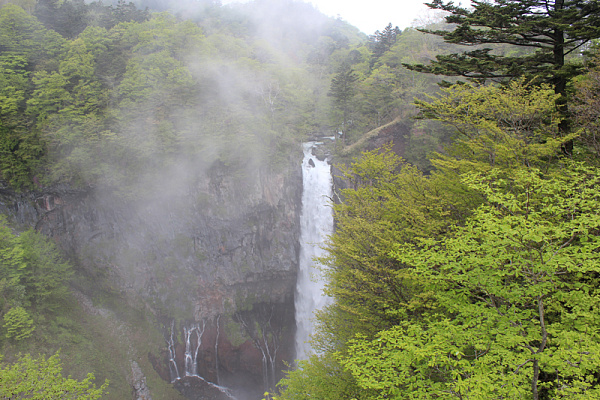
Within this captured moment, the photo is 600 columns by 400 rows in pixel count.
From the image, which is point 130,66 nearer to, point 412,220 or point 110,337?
point 110,337

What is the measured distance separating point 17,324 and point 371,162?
20.0 metres

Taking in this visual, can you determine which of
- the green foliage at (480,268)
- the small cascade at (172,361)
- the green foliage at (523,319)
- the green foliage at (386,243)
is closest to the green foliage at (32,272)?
the small cascade at (172,361)

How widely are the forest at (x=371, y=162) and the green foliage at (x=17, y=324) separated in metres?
0.11

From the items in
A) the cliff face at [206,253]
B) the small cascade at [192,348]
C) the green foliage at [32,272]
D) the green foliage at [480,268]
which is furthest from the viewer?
the cliff face at [206,253]

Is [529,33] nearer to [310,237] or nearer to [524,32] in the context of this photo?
[524,32]

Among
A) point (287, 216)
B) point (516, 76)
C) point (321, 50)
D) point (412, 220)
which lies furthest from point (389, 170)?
point (321, 50)

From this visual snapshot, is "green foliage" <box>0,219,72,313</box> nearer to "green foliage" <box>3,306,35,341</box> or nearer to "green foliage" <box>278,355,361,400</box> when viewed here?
"green foliage" <box>3,306,35,341</box>

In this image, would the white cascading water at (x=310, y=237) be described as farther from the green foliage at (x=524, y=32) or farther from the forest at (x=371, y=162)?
Result: the green foliage at (x=524, y=32)

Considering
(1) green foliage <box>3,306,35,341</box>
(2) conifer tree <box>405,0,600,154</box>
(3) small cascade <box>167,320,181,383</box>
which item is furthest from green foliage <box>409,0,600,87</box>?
(3) small cascade <box>167,320,181,383</box>

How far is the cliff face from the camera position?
22797 millimetres

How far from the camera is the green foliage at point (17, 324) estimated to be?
1613cm

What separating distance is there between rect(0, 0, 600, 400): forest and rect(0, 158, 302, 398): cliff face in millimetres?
1087

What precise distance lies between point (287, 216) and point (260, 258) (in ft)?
12.9

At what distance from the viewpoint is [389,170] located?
40.1 ft
